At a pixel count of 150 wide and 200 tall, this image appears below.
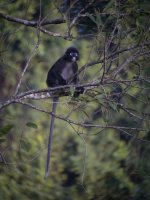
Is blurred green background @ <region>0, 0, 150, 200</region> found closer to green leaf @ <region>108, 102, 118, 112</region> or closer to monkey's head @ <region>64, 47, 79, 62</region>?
green leaf @ <region>108, 102, 118, 112</region>

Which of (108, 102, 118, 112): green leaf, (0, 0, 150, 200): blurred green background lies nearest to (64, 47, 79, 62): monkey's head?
(0, 0, 150, 200): blurred green background

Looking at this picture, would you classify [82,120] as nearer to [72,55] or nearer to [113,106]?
[113,106]

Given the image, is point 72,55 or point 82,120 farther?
point 72,55

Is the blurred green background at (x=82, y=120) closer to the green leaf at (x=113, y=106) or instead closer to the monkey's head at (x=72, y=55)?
the green leaf at (x=113, y=106)

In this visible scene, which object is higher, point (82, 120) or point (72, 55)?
point (72, 55)

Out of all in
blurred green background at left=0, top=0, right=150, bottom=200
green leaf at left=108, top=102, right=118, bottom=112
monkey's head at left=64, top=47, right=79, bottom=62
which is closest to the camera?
green leaf at left=108, top=102, right=118, bottom=112

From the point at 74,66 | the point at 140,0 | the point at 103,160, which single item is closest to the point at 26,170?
the point at 103,160

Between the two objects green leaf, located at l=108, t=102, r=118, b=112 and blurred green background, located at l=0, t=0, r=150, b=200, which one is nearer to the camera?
green leaf, located at l=108, t=102, r=118, b=112

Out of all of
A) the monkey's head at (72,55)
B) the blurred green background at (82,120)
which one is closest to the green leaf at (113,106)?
the blurred green background at (82,120)

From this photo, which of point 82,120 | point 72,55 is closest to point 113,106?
point 82,120

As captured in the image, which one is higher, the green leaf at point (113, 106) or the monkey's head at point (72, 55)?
the monkey's head at point (72, 55)

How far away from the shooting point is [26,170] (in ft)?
25.0

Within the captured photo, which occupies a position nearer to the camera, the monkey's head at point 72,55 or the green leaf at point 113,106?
the green leaf at point 113,106

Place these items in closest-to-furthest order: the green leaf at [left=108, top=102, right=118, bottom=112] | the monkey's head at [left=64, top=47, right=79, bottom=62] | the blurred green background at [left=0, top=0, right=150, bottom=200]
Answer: the green leaf at [left=108, top=102, right=118, bottom=112], the blurred green background at [left=0, top=0, right=150, bottom=200], the monkey's head at [left=64, top=47, right=79, bottom=62]
